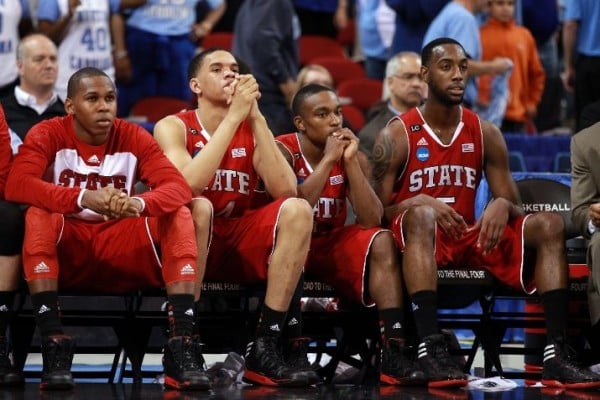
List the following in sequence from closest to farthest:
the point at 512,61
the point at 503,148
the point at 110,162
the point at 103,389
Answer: the point at 103,389 < the point at 110,162 < the point at 503,148 < the point at 512,61

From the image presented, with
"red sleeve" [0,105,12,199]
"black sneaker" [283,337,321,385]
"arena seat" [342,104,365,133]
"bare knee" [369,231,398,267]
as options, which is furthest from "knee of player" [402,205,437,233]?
"arena seat" [342,104,365,133]

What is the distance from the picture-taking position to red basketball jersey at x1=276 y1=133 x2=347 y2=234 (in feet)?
23.4

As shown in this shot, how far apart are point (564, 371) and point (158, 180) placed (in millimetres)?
2195

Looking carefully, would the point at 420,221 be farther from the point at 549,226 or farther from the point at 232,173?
the point at 232,173

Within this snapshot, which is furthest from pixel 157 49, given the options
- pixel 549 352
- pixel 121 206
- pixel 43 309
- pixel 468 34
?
pixel 549 352

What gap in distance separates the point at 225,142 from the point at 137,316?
3.30ft

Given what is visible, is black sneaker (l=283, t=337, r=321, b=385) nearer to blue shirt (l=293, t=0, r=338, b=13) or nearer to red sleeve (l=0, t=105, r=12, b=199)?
red sleeve (l=0, t=105, r=12, b=199)

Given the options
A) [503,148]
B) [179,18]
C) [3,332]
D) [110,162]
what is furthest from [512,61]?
[3,332]

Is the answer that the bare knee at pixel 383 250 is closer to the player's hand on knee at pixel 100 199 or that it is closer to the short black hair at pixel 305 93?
the short black hair at pixel 305 93

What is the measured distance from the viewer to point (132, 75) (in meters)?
10.9

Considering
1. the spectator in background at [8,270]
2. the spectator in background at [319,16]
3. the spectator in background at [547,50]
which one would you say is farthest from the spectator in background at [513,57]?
the spectator in background at [8,270]

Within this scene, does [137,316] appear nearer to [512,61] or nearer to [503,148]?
[503,148]

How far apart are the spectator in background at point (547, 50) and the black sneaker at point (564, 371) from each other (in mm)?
5848

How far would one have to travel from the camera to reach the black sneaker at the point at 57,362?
607 centimetres
